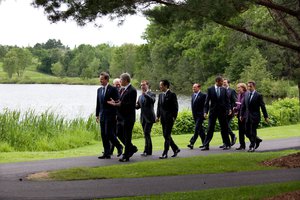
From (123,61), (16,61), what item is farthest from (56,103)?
(123,61)

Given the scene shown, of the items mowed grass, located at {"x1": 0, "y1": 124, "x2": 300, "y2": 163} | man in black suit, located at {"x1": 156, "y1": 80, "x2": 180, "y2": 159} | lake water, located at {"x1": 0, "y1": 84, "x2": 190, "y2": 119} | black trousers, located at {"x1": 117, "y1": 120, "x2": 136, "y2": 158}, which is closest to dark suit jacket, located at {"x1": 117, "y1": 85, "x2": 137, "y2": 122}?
black trousers, located at {"x1": 117, "y1": 120, "x2": 136, "y2": 158}

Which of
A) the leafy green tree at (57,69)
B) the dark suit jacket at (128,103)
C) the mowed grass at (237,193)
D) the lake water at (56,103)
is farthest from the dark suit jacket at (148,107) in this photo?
the leafy green tree at (57,69)

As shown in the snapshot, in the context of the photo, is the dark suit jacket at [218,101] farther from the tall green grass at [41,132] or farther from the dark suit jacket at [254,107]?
the tall green grass at [41,132]

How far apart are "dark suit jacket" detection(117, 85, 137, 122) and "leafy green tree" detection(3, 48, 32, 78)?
300ft

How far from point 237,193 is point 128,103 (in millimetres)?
4623

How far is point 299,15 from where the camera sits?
34.6ft

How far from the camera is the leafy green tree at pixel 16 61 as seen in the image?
101 metres

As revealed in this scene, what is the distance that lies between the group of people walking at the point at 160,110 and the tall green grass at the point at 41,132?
14.9ft

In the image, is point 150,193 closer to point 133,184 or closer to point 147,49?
point 133,184

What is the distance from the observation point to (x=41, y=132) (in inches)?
730

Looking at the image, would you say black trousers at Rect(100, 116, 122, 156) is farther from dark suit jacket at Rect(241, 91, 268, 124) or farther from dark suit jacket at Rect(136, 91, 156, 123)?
dark suit jacket at Rect(241, 91, 268, 124)

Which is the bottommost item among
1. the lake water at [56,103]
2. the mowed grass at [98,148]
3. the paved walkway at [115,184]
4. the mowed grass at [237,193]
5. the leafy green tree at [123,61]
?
the lake water at [56,103]

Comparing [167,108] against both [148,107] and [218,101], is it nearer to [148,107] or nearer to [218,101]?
[148,107]

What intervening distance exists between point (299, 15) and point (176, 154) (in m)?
4.86
